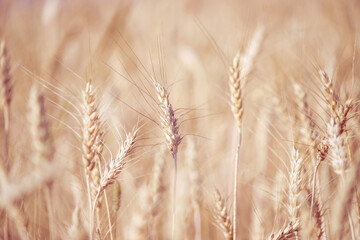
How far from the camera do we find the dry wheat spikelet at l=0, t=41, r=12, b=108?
1.16m

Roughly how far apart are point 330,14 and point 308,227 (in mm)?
3285

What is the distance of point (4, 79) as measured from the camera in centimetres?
120

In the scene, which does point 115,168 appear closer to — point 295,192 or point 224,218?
point 224,218

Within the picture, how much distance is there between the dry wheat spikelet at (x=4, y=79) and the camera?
1.16 meters

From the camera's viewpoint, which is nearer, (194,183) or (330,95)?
(330,95)

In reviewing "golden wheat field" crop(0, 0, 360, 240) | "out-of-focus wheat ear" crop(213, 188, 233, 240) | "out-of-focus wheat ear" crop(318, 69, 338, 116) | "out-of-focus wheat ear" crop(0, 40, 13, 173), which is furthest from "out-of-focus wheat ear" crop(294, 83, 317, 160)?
"out-of-focus wheat ear" crop(0, 40, 13, 173)

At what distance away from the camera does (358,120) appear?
119 centimetres

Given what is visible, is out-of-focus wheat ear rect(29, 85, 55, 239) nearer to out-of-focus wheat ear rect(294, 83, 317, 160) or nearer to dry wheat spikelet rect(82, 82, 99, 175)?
dry wheat spikelet rect(82, 82, 99, 175)

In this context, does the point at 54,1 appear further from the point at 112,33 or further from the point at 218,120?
the point at 218,120

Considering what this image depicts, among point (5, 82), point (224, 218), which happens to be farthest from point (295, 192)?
point (5, 82)

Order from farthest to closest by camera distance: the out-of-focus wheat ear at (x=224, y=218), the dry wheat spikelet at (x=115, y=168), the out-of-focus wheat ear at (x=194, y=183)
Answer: the out-of-focus wheat ear at (x=194, y=183) < the out-of-focus wheat ear at (x=224, y=218) < the dry wheat spikelet at (x=115, y=168)

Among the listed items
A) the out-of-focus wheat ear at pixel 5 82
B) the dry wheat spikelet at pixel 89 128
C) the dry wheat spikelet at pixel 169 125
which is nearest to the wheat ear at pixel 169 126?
the dry wheat spikelet at pixel 169 125

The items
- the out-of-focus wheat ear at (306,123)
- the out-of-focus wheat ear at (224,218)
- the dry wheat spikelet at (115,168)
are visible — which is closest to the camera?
the dry wheat spikelet at (115,168)

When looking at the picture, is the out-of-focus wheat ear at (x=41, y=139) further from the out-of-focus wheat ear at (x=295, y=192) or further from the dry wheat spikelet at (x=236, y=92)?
the out-of-focus wheat ear at (x=295, y=192)
